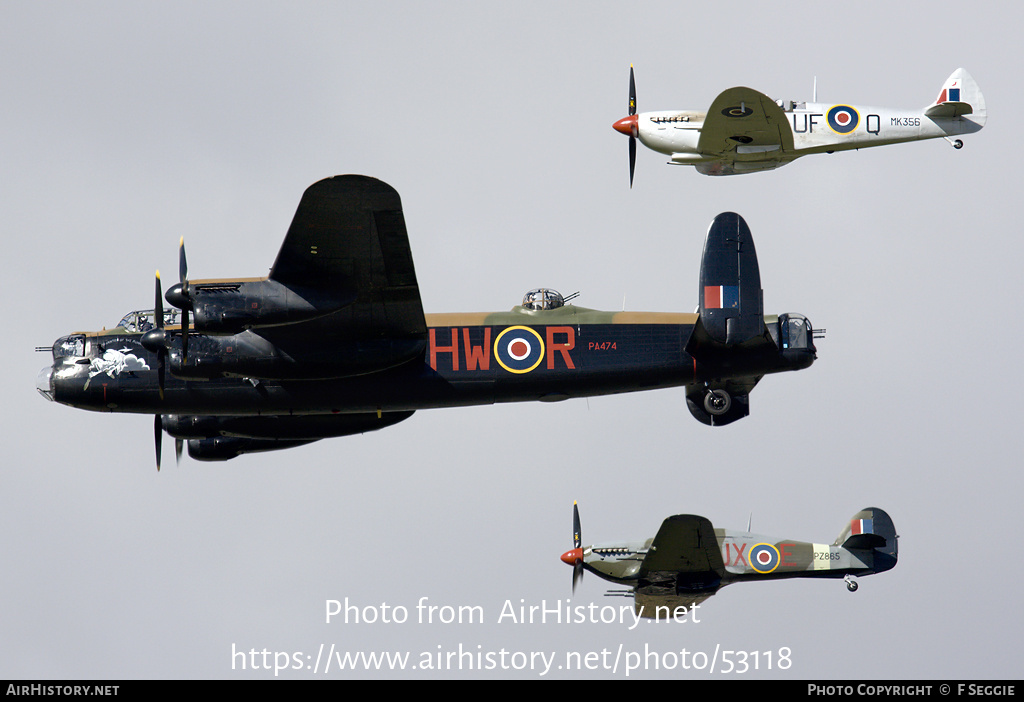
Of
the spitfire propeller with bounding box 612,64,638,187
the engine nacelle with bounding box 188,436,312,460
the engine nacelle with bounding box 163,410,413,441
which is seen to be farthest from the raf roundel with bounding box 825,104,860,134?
the engine nacelle with bounding box 188,436,312,460

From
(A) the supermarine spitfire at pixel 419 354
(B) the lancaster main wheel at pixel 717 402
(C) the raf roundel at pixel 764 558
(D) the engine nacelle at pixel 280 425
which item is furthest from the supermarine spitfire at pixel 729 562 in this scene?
(D) the engine nacelle at pixel 280 425

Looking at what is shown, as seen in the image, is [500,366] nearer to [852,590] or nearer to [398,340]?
[398,340]

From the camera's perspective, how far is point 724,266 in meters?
25.8

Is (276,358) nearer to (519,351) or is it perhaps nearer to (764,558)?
(519,351)

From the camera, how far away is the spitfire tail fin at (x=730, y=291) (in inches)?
1010

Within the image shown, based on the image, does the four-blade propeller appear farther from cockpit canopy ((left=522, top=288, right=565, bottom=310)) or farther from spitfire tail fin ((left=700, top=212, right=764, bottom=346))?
spitfire tail fin ((left=700, top=212, right=764, bottom=346))

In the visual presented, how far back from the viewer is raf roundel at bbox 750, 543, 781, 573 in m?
35.5

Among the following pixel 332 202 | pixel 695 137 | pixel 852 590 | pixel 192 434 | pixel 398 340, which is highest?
pixel 695 137

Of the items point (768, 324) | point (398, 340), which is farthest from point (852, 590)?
point (398, 340)

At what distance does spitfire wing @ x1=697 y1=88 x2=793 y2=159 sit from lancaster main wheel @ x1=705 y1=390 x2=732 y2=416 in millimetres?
11392

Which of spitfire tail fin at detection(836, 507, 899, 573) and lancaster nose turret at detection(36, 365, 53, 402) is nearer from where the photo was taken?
lancaster nose turret at detection(36, 365, 53, 402)

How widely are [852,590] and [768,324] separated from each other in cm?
1324

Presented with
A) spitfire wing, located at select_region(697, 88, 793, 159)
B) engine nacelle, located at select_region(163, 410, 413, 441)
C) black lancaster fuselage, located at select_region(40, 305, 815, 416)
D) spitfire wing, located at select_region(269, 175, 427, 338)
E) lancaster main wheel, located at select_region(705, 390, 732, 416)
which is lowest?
engine nacelle, located at select_region(163, 410, 413, 441)

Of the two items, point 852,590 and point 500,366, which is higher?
point 500,366
